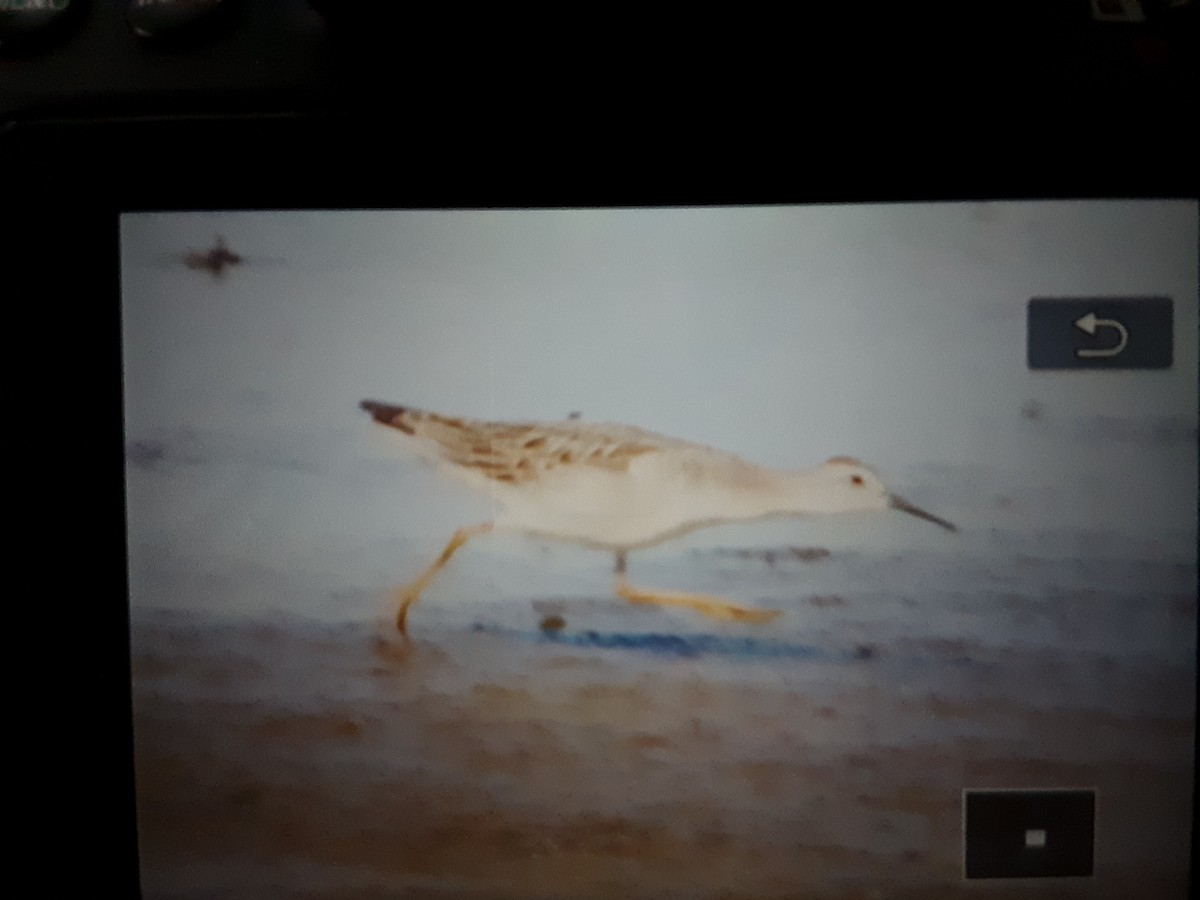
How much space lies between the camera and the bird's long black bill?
0.57m

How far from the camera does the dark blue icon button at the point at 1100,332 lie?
0.57 meters

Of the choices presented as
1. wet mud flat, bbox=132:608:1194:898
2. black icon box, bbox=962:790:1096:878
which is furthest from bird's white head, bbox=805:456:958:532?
black icon box, bbox=962:790:1096:878

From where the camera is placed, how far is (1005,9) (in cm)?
57

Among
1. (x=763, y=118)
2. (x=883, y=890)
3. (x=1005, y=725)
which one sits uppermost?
(x=763, y=118)

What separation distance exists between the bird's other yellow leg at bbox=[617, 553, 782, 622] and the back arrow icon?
0.27 metres

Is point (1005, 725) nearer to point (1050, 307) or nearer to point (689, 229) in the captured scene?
point (1050, 307)

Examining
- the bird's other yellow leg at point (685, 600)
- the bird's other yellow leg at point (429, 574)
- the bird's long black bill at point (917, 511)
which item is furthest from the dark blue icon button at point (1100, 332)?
the bird's other yellow leg at point (429, 574)

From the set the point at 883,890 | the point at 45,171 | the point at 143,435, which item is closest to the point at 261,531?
the point at 143,435

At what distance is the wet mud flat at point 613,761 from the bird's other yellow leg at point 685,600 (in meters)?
0.02

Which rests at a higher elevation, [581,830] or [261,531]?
[261,531]

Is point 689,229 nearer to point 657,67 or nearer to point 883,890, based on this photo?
point 657,67

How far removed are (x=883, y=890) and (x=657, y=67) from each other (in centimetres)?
59

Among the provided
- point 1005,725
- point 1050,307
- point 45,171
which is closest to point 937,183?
point 1050,307

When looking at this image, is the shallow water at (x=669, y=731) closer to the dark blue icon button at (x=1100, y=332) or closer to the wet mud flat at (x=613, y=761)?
the wet mud flat at (x=613, y=761)
